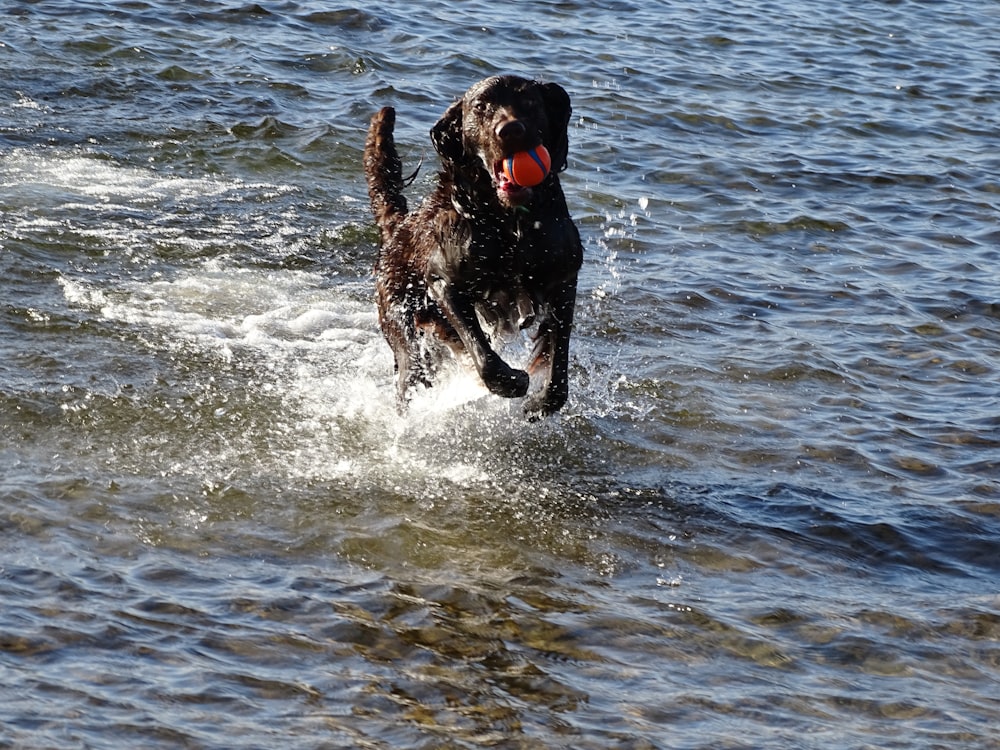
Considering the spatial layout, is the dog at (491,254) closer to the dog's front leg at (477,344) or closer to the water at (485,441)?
the dog's front leg at (477,344)

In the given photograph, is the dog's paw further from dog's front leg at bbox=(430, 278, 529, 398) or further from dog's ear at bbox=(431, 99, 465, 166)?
dog's ear at bbox=(431, 99, 465, 166)

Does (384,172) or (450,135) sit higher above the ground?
(450,135)

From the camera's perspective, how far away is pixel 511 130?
5785 millimetres

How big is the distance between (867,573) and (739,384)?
215 cm

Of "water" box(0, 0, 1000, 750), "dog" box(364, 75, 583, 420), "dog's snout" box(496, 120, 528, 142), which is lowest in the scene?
"water" box(0, 0, 1000, 750)

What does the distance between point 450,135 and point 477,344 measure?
0.95 meters

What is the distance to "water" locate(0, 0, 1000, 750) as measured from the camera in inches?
185

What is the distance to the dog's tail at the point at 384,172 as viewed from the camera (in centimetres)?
734

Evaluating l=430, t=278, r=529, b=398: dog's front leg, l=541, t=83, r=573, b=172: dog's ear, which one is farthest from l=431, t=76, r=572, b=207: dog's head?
l=430, t=278, r=529, b=398: dog's front leg

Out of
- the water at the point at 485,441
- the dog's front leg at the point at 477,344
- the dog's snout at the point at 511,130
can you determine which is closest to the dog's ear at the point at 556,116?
the dog's snout at the point at 511,130

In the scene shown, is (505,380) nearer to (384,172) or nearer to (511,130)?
(511,130)

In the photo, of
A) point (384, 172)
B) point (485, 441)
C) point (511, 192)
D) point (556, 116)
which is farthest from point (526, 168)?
point (384, 172)

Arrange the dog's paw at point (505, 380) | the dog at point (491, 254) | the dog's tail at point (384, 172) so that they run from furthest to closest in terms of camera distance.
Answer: the dog's tail at point (384, 172), the dog's paw at point (505, 380), the dog at point (491, 254)

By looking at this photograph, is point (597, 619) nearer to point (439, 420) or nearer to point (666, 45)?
point (439, 420)
